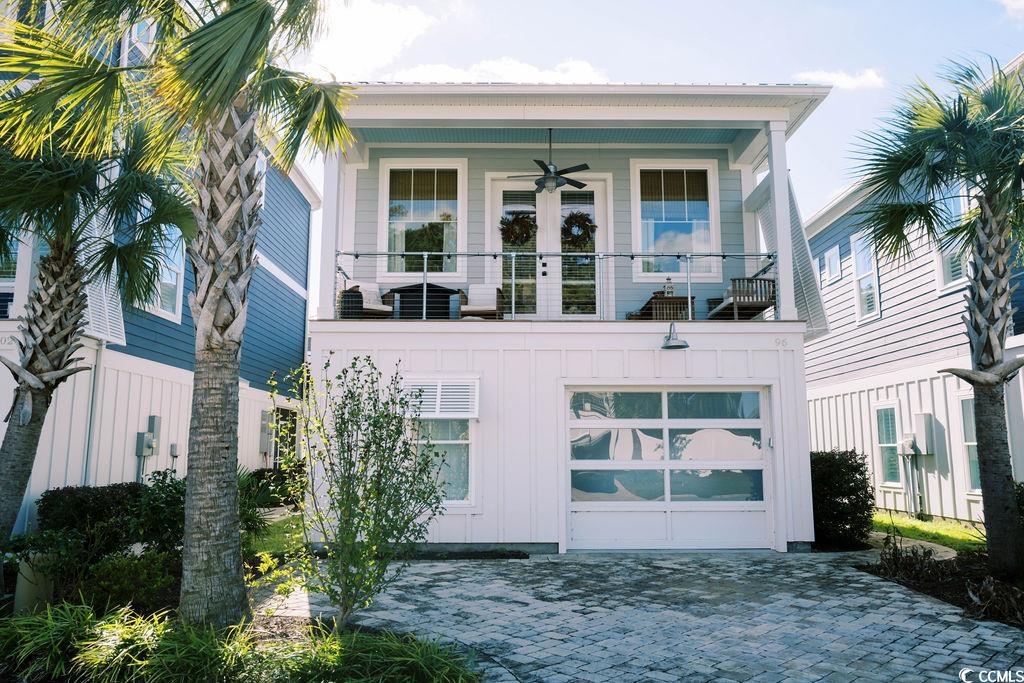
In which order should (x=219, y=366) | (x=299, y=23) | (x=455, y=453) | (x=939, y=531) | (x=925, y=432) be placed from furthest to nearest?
(x=925, y=432), (x=939, y=531), (x=455, y=453), (x=299, y=23), (x=219, y=366)

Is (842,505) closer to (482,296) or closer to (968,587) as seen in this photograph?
(968,587)

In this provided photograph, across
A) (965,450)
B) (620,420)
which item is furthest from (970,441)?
(620,420)

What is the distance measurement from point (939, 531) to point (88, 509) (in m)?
11.6

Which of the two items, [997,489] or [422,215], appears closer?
[997,489]

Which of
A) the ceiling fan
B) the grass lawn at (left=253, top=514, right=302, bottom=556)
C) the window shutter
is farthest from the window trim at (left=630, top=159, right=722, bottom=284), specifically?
the window shutter

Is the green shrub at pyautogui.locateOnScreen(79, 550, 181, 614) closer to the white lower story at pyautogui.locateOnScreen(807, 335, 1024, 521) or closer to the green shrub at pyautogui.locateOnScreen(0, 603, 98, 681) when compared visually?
the green shrub at pyautogui.locateOnScreen(0, 603, 98, 681)

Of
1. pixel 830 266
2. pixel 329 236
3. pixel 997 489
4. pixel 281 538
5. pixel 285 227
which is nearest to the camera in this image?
pixel 997 489

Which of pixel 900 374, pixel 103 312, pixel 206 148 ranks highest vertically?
pixel 206 148

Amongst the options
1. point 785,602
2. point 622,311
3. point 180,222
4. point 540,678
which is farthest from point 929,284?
point 180,222

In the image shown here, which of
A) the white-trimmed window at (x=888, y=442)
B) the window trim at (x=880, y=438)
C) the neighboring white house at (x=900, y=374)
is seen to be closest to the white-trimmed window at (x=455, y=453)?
the neighboring white house at (x=900, y=374)

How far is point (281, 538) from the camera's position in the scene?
1088 cm

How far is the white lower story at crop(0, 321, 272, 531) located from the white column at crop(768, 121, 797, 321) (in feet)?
29.1

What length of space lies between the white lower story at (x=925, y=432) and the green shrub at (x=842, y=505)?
207 cm

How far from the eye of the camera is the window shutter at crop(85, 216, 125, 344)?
8695mm
